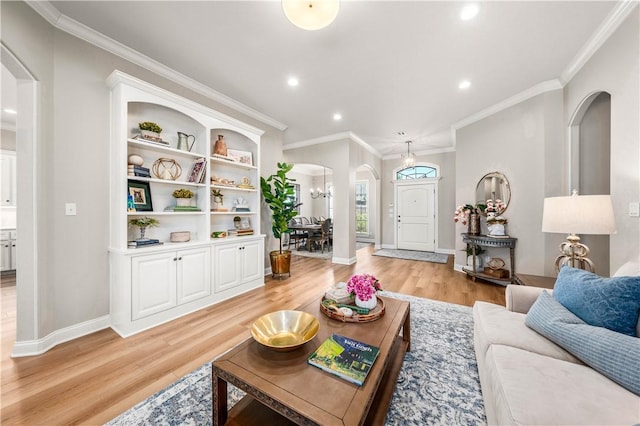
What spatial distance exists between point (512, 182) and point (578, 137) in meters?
0.89

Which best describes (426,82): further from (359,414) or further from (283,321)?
(359,414)

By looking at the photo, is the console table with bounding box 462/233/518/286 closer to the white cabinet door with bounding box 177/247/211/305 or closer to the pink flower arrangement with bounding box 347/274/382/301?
the pink flower arrangement with bounding box 347/274/382/301

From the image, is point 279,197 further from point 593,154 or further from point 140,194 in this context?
point 593,154

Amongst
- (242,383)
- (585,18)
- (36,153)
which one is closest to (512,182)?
(585,18)

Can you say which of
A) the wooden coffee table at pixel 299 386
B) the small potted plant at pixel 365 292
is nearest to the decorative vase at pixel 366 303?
the small potted plant at pixel 365 292

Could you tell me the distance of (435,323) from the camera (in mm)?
2436

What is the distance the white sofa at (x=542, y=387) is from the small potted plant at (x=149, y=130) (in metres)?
3.50

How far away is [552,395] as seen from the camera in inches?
37.2

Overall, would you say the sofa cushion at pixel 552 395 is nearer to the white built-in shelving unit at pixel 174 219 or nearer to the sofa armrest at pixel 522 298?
the sofa armrest at pixel 522 298

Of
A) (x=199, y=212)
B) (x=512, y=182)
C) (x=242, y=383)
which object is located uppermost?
(x=512, y=182)

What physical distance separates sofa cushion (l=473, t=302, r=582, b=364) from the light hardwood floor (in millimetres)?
1450

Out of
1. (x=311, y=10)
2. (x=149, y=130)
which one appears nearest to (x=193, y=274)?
(x=149, y=130)

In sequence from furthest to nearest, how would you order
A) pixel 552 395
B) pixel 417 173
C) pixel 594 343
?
pixel 417 173 < pixel 594 343 < pixel 552 395

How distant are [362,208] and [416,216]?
8.37 feet
